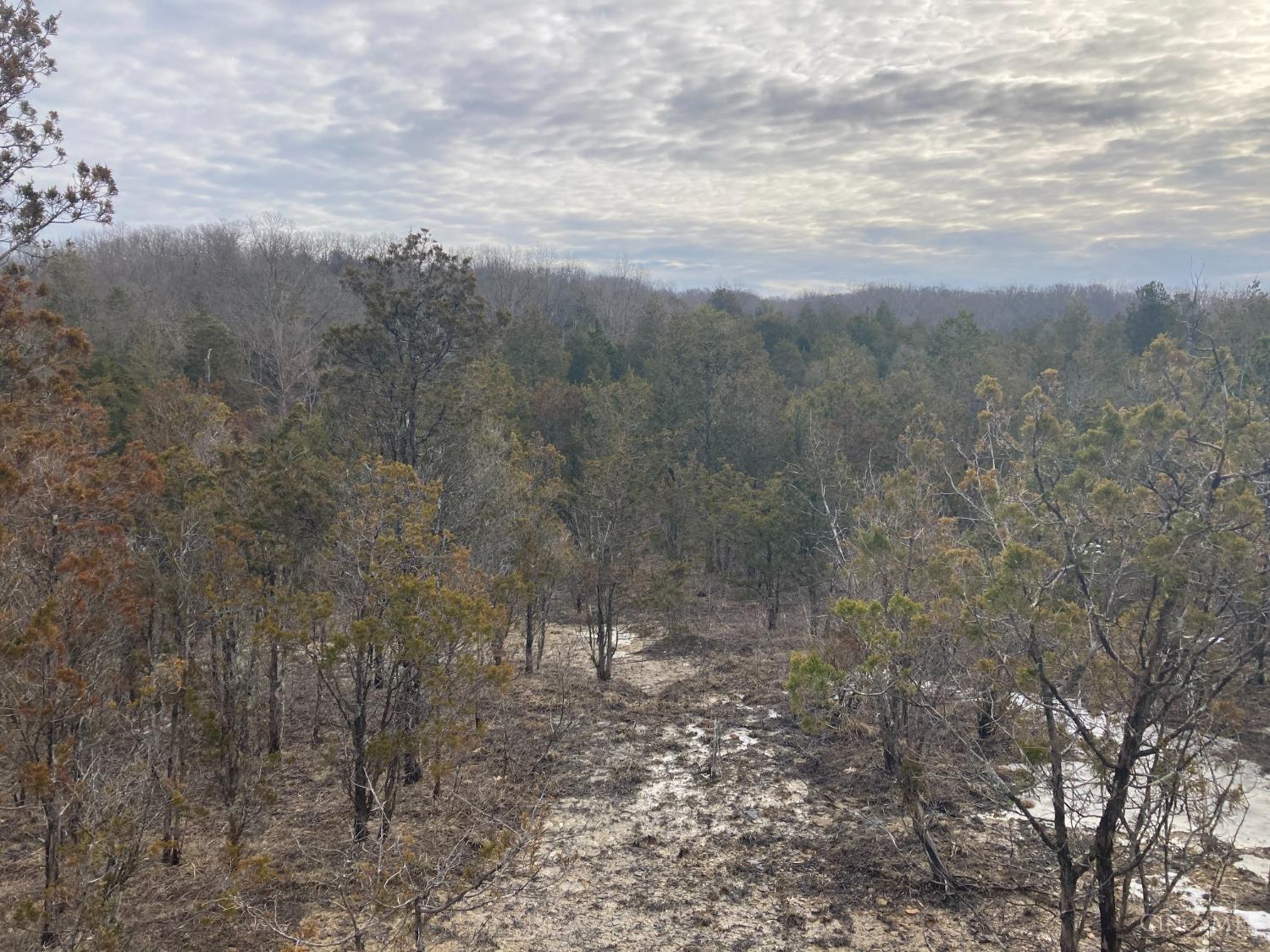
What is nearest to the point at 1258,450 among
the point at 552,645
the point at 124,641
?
the point at 124,641

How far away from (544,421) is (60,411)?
2432 cm

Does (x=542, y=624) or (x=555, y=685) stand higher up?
(x=542, y=624)

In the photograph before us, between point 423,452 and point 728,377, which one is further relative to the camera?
point 728,377

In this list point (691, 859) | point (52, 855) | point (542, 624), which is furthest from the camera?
point (542, 624)

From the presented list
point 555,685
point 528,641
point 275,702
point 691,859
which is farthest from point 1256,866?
point 528,641

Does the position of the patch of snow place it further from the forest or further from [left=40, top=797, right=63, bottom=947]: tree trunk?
[left=40, top=797, right=63, bottom=947]: tree trunk

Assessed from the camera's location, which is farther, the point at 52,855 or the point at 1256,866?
the point at 1256,866

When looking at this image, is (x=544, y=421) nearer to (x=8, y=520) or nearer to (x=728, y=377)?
(x=728, y=377)

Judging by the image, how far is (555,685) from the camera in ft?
59.7

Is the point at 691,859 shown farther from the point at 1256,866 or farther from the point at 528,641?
the point at 528,641

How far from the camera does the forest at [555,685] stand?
612cm

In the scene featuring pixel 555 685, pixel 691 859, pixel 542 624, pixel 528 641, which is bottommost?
pixel 555 685

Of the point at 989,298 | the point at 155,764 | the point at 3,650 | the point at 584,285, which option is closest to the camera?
the point at 3,650

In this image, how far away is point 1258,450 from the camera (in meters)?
5.67
